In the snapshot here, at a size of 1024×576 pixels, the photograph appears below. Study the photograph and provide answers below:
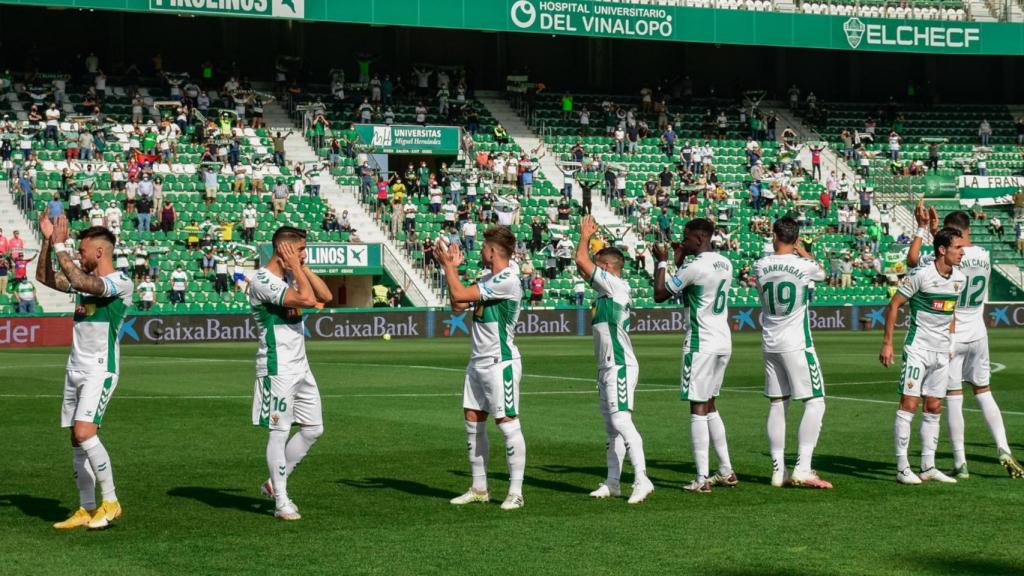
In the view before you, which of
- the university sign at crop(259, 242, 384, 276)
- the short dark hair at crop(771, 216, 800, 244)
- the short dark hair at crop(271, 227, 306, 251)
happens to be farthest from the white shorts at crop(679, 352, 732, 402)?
the university sign at crop(259, 242, 384, 276)

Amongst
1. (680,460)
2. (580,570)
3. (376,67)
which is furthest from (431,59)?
(580,570)

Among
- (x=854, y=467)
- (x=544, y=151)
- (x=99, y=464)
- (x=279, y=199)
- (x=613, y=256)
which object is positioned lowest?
(x=854, y=467)

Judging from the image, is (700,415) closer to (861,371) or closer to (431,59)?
(861,371)

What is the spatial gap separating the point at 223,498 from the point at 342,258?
3445 cm

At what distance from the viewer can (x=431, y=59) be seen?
61.8 meters

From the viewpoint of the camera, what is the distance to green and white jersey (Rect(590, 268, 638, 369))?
11992mm

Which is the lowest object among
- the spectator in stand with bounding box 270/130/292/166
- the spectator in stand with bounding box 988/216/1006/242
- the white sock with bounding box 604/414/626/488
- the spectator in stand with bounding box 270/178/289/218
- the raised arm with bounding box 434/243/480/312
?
the white sock with bounding box 604/414/626/488

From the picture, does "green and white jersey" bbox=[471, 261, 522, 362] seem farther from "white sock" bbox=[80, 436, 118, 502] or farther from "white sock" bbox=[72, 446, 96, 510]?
"white sock" bbox=[72, 446, 96, 510]

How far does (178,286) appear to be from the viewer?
140 feet

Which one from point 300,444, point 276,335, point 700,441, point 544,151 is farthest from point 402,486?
point 544,151

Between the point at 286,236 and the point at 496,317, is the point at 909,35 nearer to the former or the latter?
the point at 496,317

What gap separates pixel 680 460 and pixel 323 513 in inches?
185

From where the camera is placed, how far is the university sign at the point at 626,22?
2072 inches

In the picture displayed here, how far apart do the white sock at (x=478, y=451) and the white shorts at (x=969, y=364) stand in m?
4.56
